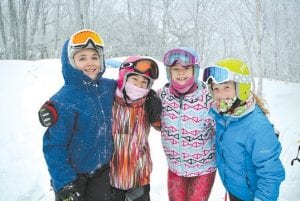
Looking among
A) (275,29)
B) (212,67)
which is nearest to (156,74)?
(212,67)

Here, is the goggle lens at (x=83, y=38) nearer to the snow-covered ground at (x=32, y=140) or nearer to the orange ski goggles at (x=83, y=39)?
the orange ski goggles at (x=83, y=39)

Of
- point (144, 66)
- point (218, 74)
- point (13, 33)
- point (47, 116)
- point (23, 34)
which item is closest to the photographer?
point (47, 116)

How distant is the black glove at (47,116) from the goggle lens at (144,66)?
0.80m

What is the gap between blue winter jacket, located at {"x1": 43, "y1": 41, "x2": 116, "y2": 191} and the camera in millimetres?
2395

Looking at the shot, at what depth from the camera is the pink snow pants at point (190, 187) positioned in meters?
3.05

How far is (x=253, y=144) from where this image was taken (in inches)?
94.8

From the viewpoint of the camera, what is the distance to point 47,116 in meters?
2.31

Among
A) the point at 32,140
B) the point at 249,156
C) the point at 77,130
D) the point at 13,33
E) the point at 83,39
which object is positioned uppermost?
the point at 13,33

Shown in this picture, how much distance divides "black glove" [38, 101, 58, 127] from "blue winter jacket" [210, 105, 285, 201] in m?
1.44

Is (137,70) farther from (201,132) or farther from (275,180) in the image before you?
(275,180)

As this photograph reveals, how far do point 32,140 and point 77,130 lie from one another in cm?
373

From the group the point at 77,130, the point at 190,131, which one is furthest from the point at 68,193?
the point at 190,131

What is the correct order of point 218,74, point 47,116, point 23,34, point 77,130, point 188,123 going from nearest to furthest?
point 47,116 → point 77,130 → point 218,74 → point 188,123 → point 23,34

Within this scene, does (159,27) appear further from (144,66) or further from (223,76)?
(223,76)
